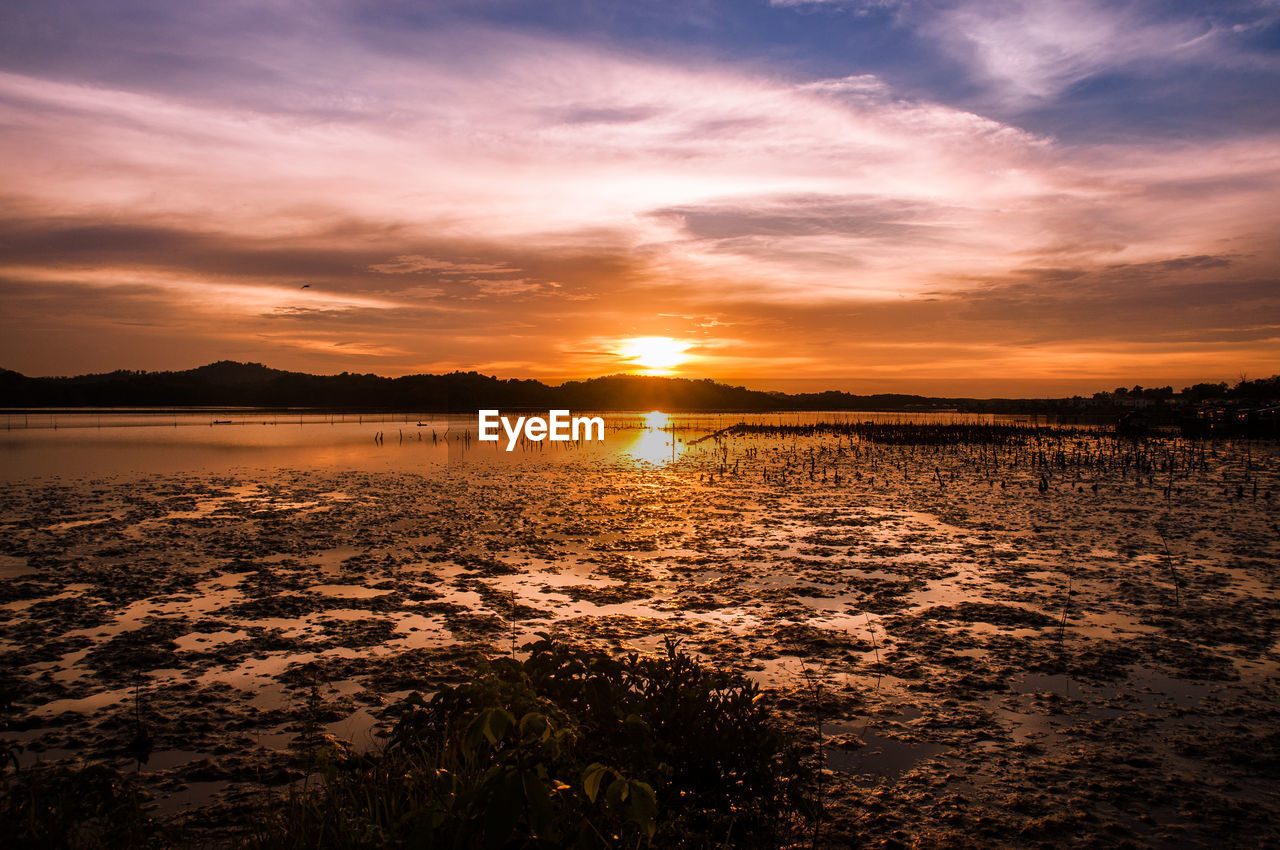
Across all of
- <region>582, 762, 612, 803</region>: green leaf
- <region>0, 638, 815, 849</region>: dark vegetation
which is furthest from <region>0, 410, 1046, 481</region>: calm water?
Result: <region>582, 762, 612, 803</region>: green leaf

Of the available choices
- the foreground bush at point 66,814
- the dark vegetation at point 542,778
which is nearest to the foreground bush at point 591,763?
the dark vegetation at point 542,778

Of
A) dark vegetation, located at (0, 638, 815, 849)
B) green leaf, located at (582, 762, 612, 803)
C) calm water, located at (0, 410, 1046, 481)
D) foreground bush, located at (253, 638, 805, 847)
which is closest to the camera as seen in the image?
green leaf, located at (582, 762, 612, 803)

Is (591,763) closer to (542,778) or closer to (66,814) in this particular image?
(542,778)

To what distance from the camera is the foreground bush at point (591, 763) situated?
3.80 metres

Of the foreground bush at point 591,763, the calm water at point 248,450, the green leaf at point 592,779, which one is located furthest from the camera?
the calm water at point 248,450

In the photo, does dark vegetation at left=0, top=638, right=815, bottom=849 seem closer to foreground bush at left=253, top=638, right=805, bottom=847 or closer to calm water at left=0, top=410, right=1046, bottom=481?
foreground bush at left=253, top=638, right=805, bottom=847

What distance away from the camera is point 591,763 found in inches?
147

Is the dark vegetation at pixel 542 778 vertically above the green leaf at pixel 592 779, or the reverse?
the green leaf at pixel 592 779

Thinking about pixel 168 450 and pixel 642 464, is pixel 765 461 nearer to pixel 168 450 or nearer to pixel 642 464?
pixel 642 464

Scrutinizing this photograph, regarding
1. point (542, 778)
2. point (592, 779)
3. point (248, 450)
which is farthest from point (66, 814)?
point (248, 450)

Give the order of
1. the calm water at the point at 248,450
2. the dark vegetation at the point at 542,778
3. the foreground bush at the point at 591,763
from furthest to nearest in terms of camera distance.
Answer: the calm water at the point at 248,450, the foreground bush at the point at 591,763, the dark vegetation at the point at 542,778

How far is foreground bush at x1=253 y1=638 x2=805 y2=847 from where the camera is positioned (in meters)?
3.80

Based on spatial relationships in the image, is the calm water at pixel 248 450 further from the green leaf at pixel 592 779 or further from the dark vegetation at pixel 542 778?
the green leaf at pixel 592 779

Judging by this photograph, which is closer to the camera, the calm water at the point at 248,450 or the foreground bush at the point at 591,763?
the foreground bush at the point at 591,763
